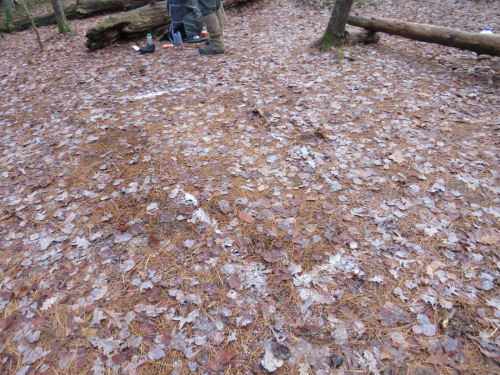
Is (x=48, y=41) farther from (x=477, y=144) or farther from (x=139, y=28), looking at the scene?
(x=477, y=144)

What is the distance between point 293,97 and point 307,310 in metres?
4.15

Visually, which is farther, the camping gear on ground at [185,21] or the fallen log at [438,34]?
the camping gear on ground at [185,21]

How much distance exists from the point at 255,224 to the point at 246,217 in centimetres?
15

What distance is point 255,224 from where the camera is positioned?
3.33m

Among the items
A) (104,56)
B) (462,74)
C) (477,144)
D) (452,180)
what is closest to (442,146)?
(477,144)

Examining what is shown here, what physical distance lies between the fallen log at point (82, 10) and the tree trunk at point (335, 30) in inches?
306

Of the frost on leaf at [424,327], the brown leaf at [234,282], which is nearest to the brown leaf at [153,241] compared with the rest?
the brown leaf at [234,282]

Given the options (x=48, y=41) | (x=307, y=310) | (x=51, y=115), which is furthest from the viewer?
(x=48, y=41)

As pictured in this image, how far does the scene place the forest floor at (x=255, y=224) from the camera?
241 centimetres

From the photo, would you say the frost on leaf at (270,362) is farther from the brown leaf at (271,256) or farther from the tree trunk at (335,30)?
the tree trunk at (335,30)

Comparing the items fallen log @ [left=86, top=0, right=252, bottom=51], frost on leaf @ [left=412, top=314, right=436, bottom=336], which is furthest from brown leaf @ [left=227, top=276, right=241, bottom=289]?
fallen log @ [left=86, top=0, right=252, bottom=51]

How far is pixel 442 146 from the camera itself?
14.0 ft

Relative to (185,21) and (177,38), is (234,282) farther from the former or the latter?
(185,21)

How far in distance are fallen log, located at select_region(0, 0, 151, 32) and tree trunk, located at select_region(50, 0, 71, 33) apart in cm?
200
